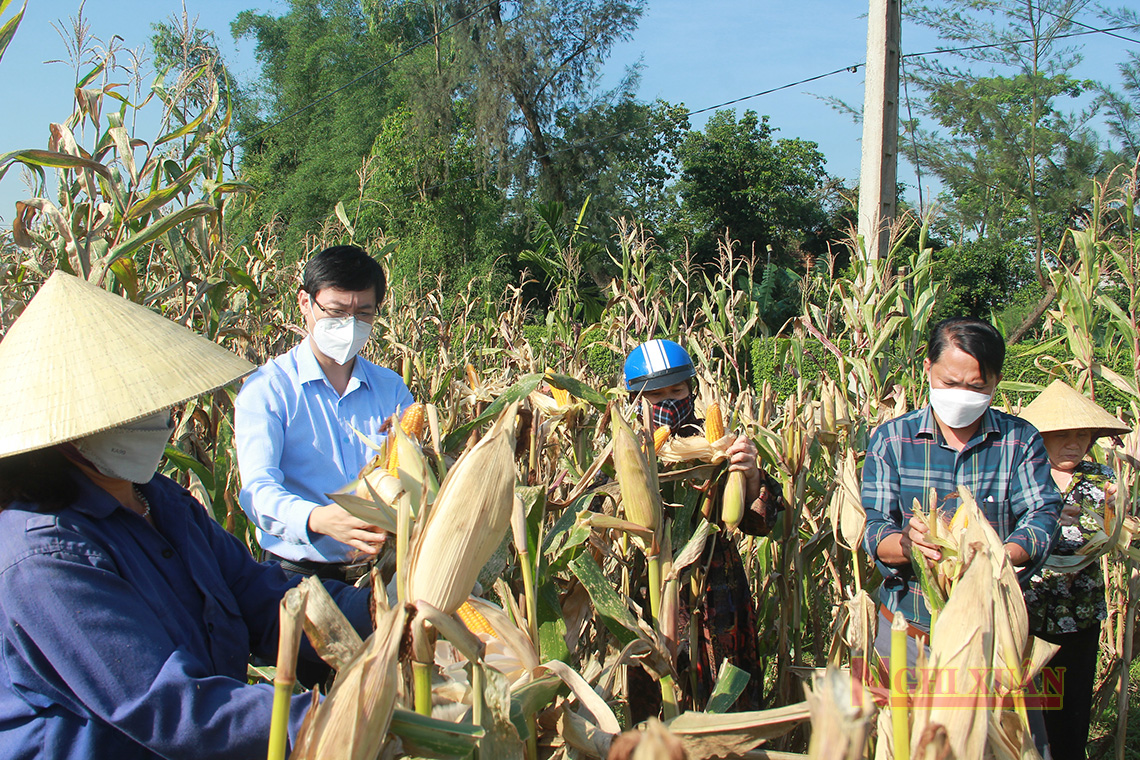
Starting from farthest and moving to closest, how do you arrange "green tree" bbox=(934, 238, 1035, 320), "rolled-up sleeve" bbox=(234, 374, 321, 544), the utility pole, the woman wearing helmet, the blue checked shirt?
"green tree" bbox=(934, 238, 1035, 320) → the utility pole → the woman wearing helmet → the blue checked shirt → "rolled-up sleeve" bbox=(234, 374, 321, 544)

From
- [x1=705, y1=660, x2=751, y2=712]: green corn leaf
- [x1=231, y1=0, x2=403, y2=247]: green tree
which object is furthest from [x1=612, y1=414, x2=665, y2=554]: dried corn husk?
[x1=231, y1=0, x2=403, y2=247]: green tree

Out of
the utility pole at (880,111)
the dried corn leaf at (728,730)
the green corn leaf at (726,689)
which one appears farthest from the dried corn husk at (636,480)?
the utility pole at (880,111)

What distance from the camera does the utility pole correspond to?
5.25 metres

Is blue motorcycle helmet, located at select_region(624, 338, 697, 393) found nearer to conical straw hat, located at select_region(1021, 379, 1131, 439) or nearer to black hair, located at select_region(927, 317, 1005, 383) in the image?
black hair, located at select_region(927, 317, 1005, 383)

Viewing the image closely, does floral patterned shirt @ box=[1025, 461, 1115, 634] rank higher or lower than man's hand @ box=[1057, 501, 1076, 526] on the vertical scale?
lower

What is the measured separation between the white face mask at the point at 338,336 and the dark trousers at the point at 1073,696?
6.82 feet

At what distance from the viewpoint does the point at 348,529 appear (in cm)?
124

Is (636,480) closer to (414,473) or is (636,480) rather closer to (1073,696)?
(414,473)

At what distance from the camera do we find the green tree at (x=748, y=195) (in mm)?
21031

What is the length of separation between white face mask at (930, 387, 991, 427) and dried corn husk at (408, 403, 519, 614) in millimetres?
1414

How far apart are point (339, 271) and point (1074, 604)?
2.21 meters

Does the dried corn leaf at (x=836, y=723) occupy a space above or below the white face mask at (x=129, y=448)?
below

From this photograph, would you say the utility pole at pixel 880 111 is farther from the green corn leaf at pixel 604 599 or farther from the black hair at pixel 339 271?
the green corn leaf at pixel 604 599

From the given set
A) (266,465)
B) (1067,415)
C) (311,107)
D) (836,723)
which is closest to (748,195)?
(311,107)
